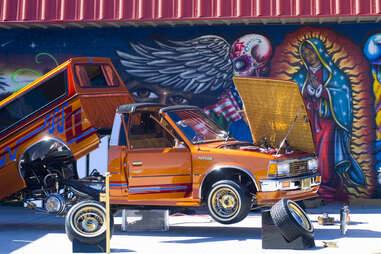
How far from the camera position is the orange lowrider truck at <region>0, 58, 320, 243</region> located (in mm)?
11867

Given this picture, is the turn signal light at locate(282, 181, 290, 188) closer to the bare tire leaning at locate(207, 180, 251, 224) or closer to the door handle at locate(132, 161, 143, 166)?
the bare tire leaning at locate(207, 180, 251, 224)

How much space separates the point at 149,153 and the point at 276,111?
95.1 inches

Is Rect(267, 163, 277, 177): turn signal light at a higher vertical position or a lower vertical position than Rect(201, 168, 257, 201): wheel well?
higher

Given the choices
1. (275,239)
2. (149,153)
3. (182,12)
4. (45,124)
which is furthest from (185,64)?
(275,239)

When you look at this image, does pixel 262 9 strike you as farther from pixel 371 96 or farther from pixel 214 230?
pixel 214 230

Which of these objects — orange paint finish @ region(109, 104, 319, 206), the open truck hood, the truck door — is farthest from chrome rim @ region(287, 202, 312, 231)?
the truck door

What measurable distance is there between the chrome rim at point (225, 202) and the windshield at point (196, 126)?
111 centimetres

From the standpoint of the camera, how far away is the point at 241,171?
12164 millimetres

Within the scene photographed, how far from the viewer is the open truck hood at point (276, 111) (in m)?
12.4

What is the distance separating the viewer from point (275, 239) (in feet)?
36.6

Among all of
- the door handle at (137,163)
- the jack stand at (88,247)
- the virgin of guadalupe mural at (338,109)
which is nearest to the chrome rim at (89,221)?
the jack stand at (88,247)

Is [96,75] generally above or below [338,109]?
above

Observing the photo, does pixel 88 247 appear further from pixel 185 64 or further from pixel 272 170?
pixel 185 64

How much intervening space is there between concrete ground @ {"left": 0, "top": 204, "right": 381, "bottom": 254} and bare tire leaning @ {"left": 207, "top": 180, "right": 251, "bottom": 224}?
0.45 meters
